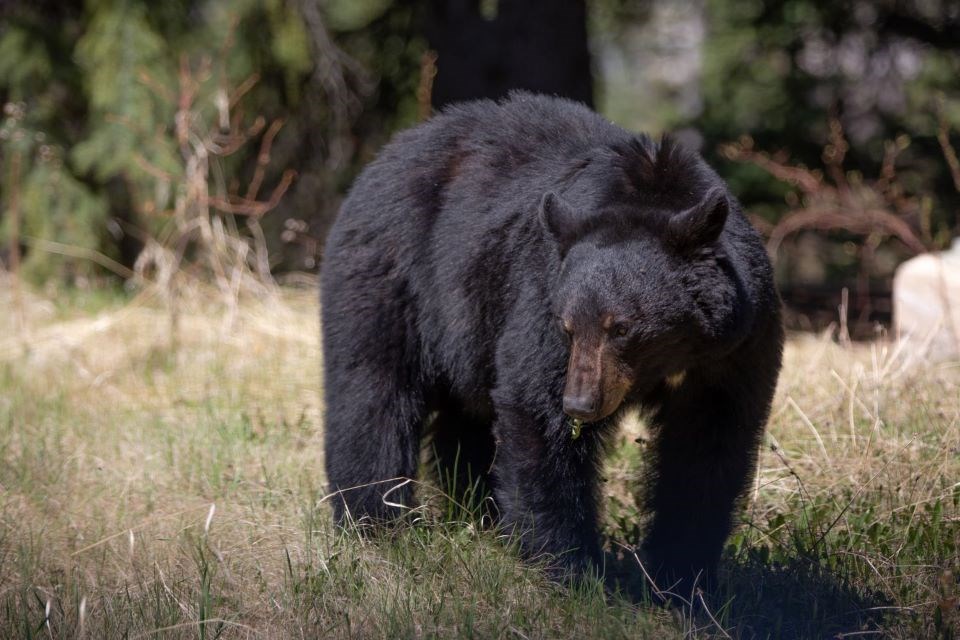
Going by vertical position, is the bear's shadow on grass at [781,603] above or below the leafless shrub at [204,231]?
below

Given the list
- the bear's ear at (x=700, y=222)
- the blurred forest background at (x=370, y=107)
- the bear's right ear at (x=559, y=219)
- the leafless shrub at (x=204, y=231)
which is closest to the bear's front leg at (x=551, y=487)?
the bear's right ear at (x=559, y=219)

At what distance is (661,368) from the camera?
11.8 feet

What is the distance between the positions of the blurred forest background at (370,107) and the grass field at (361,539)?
7.46ft

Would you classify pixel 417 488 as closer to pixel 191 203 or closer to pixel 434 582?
pixel 434 582

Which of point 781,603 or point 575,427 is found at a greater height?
point 575,427

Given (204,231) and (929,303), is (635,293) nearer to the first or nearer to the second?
(929,303)

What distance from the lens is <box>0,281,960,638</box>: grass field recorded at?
3.52 metres

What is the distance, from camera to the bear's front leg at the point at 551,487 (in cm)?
372

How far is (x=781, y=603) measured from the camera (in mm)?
3789

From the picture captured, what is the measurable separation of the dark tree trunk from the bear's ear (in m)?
4.94

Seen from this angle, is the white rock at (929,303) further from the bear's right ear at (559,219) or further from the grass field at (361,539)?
the bear's right ear at (559,219)

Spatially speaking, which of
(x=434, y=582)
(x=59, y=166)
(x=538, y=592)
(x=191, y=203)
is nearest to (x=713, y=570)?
(x=538, y=592)

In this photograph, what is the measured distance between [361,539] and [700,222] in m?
1.66

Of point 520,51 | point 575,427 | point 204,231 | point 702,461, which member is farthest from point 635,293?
point 520,51
